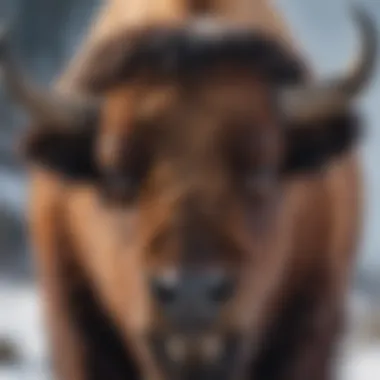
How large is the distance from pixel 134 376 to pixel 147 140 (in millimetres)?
310

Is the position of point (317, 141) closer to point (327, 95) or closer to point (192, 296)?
point (327, 95)

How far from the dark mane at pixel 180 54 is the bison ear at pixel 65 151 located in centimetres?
5

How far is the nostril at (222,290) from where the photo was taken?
3.38 feet

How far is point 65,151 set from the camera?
3.74 feet

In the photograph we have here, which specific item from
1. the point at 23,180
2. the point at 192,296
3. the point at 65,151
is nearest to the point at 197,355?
the point at 192,296

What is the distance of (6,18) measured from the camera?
183cm

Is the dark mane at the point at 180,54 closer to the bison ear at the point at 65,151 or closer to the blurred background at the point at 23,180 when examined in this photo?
the bison ear at the point at 65,151

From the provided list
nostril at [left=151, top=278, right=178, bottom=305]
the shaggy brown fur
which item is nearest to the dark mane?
the shaggy brown fur

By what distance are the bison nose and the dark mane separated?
0.17m

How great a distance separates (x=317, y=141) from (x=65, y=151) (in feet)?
0.68

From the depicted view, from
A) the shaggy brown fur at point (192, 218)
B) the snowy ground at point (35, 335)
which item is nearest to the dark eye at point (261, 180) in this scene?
the shaggy brown fur at point (192, 218)

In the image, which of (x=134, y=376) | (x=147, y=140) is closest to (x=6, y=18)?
(x=134, y=376)

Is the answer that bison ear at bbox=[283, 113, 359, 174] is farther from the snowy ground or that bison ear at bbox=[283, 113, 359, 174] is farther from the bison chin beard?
the snowy ground

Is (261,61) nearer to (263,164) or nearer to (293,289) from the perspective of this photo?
(263,164)
